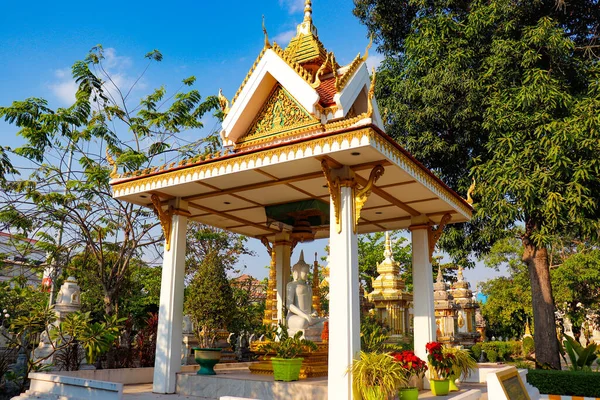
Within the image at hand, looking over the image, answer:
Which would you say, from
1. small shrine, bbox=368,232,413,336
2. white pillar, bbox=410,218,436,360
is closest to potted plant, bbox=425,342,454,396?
white pillar, bbox=410,218,436,360

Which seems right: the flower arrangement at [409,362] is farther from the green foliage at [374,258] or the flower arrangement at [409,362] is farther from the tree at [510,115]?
the green foliage at [374,258]

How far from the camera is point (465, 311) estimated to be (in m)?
29.2

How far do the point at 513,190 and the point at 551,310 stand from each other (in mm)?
3957

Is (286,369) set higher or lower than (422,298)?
lower

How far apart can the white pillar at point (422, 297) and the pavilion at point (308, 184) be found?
20 millimetres

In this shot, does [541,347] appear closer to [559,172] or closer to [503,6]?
[559,172]

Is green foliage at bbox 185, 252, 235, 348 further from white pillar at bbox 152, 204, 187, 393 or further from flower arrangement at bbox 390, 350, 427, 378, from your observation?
flower arrangement at bbox 390, 350, 427, 378

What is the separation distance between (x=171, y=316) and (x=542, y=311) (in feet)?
35.2

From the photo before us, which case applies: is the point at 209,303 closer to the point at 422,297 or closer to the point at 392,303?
the point at 422,297

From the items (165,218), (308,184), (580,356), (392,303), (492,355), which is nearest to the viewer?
(308,184)

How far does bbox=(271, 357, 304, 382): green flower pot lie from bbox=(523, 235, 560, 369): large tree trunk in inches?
358

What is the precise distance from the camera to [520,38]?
580 inches

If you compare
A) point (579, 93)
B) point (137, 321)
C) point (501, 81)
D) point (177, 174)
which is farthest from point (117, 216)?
point (579, 93)

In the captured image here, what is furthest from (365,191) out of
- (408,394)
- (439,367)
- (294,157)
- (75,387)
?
(75,387)
